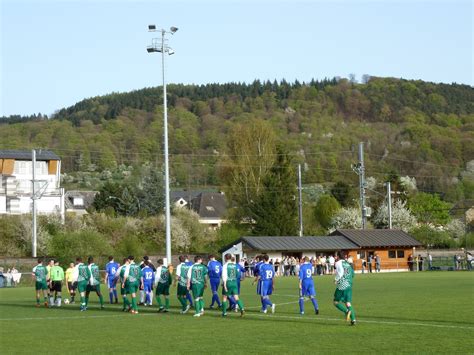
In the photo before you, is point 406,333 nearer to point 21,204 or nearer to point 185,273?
point 185,273

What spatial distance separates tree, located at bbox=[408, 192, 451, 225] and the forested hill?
25.5 feet

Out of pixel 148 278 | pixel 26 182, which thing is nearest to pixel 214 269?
pixel 148 278

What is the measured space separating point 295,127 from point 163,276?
456ft

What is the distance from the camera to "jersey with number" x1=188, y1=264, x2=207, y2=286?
24.9m

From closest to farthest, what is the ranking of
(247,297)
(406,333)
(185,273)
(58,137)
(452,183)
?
(406,333), (185,273), (247,297), (58,137), (452,183)

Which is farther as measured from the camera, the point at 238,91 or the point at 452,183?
the point at 238,91

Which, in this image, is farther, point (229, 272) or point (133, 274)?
point (133, 274)

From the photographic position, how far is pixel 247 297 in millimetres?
33875

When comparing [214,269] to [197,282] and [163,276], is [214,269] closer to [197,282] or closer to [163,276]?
[163,276]

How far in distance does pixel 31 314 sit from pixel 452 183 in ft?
408

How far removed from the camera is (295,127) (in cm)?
16512

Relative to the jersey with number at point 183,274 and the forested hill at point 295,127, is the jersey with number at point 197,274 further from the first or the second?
the forested hill at point 295,127

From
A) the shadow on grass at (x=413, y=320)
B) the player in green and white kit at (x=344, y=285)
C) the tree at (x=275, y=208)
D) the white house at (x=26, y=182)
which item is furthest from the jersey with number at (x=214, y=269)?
the white house at (x=26, y=182)

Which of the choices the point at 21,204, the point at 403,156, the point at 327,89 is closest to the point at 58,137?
the point at 21,204
